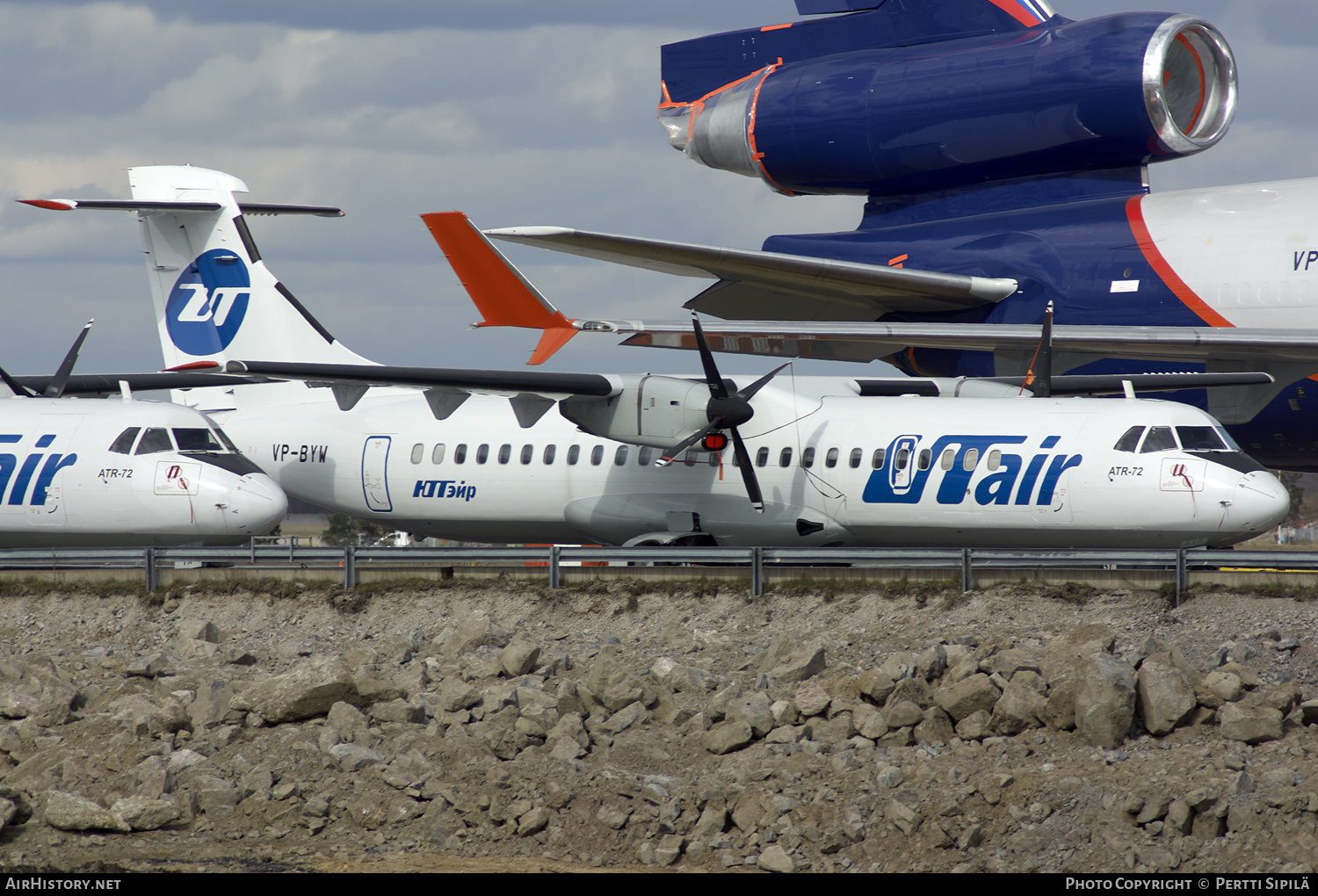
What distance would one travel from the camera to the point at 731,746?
14.3 metres

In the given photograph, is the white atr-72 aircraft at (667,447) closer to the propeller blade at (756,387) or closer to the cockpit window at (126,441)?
the propeller blade at (756,387)

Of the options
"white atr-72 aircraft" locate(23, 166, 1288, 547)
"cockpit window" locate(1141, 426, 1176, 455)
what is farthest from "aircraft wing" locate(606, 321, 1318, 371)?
"cockpit window" locate(1141, 426, 1176, 455)

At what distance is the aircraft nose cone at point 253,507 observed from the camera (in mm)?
21219

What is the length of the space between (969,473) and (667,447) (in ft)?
15.5

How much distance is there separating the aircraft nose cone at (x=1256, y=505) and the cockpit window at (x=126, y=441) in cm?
1627

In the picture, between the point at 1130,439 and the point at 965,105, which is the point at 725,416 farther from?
the point at 965,105

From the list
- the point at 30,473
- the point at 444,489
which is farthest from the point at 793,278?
the point at 30,473

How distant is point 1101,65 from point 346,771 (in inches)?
792

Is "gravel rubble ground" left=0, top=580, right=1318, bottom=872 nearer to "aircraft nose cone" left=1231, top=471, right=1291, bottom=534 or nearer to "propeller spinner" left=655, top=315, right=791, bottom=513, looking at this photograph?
"aircraft nose cone" left=1231, top=471, right=1291, bottom=534

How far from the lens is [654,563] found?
21.0m

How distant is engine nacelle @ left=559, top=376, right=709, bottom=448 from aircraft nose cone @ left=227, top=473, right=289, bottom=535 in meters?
4.91

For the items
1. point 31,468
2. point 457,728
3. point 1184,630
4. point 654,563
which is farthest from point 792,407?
point 31,468

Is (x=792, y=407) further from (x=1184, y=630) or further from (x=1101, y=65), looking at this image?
(x=1101, y=65)

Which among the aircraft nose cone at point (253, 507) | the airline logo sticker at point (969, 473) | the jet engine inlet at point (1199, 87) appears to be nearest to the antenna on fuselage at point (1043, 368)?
the airline logo sticker at point (969, 473)
